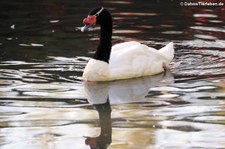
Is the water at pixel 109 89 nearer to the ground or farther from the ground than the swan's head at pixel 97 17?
nearer to the ground

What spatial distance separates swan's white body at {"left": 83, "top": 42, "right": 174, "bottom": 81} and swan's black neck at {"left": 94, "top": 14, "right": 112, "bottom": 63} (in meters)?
0.07

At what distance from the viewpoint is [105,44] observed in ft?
30.2

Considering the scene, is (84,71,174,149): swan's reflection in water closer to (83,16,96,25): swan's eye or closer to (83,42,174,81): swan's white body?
(83,42,174,81): swan's white body

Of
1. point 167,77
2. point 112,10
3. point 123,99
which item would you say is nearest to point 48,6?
point 112,10

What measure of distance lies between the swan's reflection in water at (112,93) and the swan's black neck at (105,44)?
1.14 ft

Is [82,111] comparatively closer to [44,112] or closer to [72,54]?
[44,112]

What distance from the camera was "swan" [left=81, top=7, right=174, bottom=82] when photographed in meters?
8.94

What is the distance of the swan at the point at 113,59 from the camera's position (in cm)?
894

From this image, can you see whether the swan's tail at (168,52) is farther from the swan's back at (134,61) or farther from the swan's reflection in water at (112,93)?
the swan's reflection in water at (112,93)

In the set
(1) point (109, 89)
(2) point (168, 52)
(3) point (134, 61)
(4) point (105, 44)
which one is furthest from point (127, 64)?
(2) point (168, 52)

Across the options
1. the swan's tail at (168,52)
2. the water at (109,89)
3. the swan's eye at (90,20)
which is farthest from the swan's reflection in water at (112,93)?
the swan's eye at (90,20)

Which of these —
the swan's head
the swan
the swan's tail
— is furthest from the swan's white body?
the swan's head

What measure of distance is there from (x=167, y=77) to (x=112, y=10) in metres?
5.01

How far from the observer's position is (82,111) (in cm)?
759
